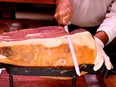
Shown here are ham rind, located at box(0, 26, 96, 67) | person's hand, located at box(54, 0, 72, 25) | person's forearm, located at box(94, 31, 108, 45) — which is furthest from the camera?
person's forearm, located at box(94, 31, 108, 45)

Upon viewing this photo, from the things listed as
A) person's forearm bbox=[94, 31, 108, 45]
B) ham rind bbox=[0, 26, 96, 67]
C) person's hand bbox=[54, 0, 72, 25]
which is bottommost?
person's forearm bbox=[94, 31, 108, 45]

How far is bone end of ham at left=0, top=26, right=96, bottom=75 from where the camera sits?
55 centimetres

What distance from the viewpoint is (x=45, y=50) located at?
1.85ft

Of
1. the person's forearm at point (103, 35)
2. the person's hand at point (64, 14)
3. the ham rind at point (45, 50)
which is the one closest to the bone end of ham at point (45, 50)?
the ham rind at point (45, 50)

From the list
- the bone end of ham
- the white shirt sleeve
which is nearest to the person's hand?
the bone end of ham

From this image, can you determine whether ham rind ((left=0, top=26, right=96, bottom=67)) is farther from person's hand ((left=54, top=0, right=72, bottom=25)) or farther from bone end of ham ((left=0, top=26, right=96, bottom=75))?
person's hand ((left=54, top=0, right=72, bottom=25))

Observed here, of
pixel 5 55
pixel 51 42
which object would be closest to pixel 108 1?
pixel 51 42

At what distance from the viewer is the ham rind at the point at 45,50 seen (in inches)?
21.6

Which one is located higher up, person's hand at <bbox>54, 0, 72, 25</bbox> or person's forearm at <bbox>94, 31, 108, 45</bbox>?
person's hand at <bbox>54, 0, 72, 25</bbox>

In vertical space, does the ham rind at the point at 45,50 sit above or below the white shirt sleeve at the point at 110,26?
above

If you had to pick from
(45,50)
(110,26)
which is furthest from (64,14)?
(110,26)

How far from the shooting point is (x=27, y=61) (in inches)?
21.6

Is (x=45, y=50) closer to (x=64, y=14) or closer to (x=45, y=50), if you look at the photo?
(x=45, y=50)

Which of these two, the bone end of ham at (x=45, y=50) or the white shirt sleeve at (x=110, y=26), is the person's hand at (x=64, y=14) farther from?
the white shirt sleeve at (x=110, y=26)
